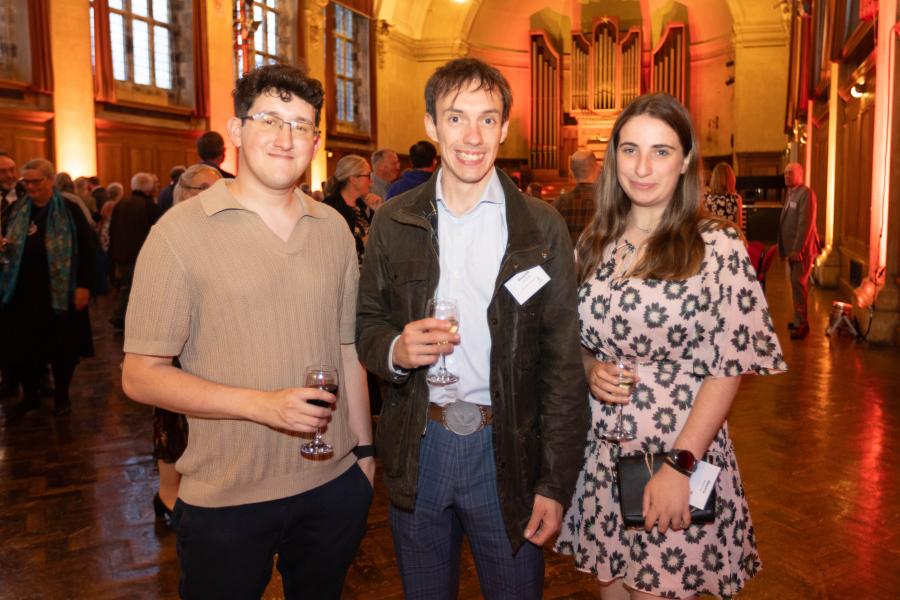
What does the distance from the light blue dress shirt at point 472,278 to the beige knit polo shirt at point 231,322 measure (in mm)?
301

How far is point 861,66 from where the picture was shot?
8.46 m

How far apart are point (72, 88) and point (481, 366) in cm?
1121

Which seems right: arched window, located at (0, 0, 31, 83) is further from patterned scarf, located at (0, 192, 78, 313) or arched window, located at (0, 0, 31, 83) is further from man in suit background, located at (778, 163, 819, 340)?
man in suit background, located at (778, 163, 819, 340)

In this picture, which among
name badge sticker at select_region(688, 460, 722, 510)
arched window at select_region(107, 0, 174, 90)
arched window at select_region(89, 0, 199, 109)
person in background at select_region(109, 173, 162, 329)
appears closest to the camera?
Answer: name badge sticker at select_region(688, 460, 722, 510)

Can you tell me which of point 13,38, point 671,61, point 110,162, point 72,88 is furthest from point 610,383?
point 671,61

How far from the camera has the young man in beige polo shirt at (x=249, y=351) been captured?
5.27 feet

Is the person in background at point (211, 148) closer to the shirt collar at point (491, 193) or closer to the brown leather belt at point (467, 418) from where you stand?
the shirt collar at point (491, 193)

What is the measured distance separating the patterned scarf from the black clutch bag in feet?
14.1

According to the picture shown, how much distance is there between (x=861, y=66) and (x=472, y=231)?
27.3 feet

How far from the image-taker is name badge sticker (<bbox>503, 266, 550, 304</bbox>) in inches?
67.0

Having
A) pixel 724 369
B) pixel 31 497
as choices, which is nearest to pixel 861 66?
pixel 724 369

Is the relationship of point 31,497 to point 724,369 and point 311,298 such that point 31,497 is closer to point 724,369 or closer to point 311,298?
point 311,298

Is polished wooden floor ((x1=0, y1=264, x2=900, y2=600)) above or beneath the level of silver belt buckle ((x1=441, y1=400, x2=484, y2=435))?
beneath

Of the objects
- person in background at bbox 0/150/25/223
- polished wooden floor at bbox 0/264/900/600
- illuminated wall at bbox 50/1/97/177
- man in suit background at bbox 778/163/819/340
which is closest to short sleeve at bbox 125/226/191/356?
polished wooden floor at bbox 0/264/900/600
